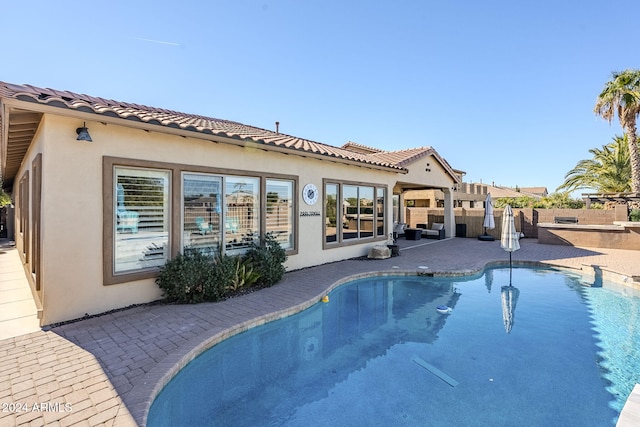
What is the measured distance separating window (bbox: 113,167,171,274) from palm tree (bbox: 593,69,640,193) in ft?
98.2

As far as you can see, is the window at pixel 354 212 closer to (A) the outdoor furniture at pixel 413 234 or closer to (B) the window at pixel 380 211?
(B) the window at pixel 380 211

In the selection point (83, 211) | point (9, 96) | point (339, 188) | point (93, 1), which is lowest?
point (83, 211)

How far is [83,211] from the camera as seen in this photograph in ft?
22.1

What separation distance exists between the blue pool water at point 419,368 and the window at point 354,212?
459 cm

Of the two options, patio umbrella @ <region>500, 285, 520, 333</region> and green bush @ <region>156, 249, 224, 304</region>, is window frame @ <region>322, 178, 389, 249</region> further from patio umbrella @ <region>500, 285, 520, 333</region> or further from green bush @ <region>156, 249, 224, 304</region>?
patio umbrella @ <region>500, 285, 520, 333</region>

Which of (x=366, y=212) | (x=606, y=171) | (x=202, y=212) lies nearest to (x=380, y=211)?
(x=366, y=212)

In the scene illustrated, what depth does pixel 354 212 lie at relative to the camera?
572 inches

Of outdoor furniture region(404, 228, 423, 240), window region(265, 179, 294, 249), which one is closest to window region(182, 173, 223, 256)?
window region(265, 179, 294, 249)

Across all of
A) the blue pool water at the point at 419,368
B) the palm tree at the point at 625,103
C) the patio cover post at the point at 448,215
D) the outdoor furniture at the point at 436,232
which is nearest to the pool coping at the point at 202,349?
the blue pool water at the point at 419,368

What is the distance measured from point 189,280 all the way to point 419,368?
5716mm

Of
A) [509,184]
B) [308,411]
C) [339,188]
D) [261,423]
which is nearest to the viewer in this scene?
[261,423]

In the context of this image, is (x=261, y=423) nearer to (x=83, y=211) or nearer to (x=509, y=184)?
(x=83, y=211)

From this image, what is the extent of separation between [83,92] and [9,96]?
474cm

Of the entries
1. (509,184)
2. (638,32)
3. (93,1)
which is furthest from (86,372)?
(509,184)
